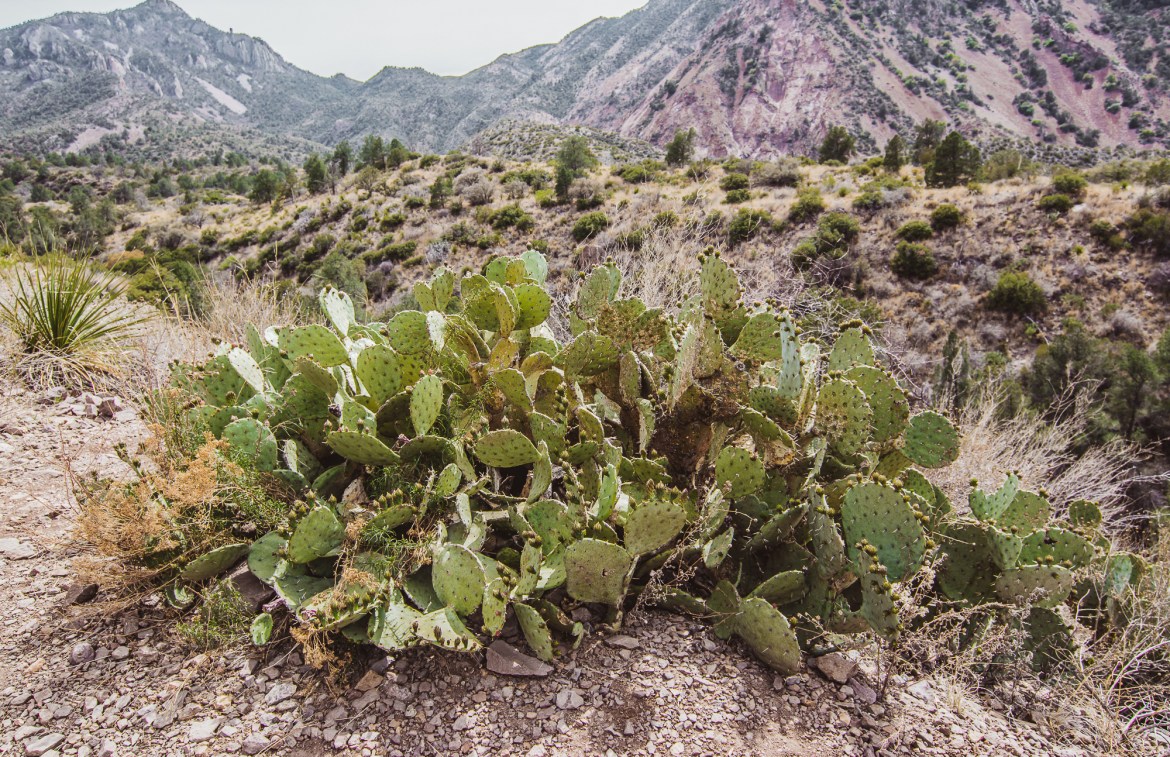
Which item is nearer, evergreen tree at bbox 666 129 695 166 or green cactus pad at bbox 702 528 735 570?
green cactus pad at bbox 702 528 735 570

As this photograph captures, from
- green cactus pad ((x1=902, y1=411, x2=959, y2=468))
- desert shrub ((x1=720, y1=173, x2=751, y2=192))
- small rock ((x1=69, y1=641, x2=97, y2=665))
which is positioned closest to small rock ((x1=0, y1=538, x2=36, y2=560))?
small rock ((x1=69, y1=641, x2=97, y2=665))

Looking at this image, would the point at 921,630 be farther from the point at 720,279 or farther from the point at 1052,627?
the point at 720,279

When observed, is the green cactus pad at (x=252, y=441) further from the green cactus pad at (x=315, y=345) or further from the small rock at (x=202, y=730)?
the small rock at (x=202, y=730)

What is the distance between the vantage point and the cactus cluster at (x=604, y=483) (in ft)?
5.64

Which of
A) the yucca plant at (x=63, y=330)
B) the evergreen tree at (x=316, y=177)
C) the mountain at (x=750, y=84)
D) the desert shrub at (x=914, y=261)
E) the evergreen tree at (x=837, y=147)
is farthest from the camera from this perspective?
the mountain at (x=750, y=84)

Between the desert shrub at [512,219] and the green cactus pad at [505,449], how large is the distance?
20287 millimetres

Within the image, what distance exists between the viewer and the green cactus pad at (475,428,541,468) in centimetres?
195

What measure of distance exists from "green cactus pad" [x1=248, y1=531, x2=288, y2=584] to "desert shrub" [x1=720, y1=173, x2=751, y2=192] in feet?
74.8

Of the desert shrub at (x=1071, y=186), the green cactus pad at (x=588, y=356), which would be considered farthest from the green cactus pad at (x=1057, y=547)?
the desert shrub at (x=1071, y=186)

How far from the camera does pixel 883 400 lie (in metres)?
2.27

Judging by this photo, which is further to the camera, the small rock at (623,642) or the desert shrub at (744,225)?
the desert shrub at (744,225)

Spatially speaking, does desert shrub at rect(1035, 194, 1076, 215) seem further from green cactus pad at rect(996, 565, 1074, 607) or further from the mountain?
the mountain

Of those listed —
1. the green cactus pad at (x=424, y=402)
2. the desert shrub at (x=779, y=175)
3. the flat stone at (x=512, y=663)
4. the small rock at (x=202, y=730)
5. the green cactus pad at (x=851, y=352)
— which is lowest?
the small rock at (x=202, y=730)

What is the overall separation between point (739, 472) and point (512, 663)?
0.94 m
